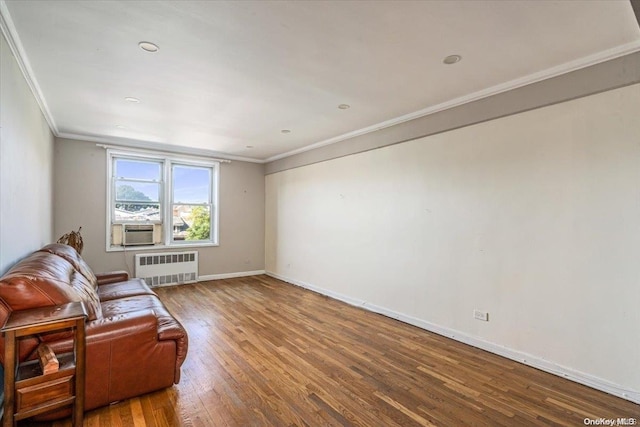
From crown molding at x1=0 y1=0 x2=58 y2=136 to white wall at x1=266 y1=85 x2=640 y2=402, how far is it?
3739mm

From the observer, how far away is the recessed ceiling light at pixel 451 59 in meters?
2.46

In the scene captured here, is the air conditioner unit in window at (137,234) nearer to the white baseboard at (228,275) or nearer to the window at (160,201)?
the window at (160,201)

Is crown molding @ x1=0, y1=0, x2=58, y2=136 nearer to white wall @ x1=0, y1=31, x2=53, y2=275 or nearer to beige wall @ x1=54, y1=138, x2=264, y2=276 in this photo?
white wall @ x1=0, y1=31, x2=53, y2=275

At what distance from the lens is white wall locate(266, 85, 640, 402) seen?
234 centimetres

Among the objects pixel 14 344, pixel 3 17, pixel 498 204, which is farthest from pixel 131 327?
pixel 498 204

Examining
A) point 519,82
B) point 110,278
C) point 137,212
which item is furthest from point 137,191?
point 519,82

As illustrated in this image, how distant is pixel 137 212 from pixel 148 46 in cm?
402

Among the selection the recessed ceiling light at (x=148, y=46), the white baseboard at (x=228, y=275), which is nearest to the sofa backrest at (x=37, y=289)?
the recessed ceiling light at (x=148, y=46)

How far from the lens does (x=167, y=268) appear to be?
5.67 metres

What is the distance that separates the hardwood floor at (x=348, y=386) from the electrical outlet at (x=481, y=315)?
329 millimetres

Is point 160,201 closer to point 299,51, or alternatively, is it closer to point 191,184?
point 191,184

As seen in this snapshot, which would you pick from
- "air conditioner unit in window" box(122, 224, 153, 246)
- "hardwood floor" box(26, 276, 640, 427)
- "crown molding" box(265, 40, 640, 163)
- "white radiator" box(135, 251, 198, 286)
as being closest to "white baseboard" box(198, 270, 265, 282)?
"white radiator" box(135, 251, 198, 286)

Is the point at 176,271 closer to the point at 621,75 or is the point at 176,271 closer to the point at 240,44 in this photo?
the point at 240,44

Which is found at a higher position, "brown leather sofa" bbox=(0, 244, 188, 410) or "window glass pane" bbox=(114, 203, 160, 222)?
"window glass pane" bbox=(114, 203, 160, 222)
